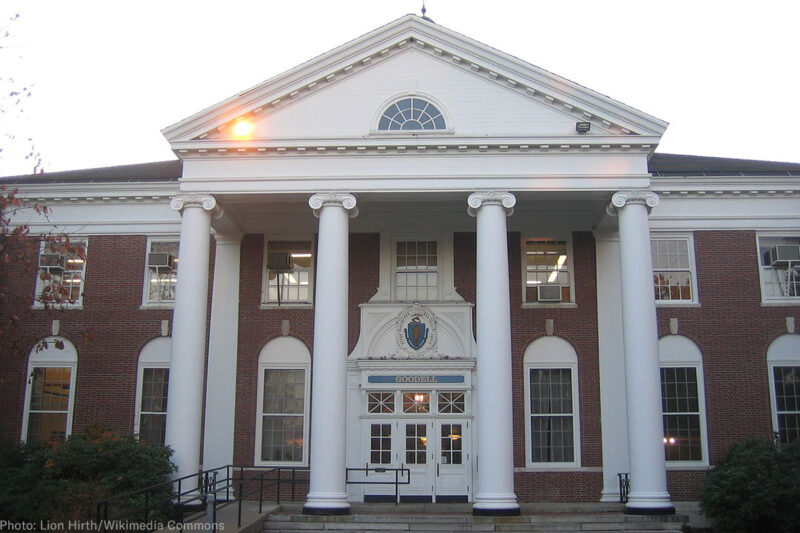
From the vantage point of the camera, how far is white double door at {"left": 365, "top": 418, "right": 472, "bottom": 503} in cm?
2195

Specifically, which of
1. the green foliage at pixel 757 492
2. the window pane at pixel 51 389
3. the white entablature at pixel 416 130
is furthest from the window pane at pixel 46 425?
the green foliage at pixel 757 492

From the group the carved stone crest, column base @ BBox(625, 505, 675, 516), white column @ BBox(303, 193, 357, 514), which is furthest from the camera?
the carved stone crest

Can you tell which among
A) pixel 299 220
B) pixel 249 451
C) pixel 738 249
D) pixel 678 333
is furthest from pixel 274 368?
pixel 738 249

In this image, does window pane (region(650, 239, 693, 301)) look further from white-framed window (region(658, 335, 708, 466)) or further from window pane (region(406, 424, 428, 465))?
window pane (region(406, 424, 428, 465))

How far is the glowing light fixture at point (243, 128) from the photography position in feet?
68.6

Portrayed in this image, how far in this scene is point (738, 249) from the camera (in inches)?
928

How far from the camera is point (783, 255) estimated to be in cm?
2323

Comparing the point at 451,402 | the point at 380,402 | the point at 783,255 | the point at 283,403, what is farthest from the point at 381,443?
the point at 783,255

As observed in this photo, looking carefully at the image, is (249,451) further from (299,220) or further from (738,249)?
(738,249)

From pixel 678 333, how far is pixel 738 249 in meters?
3.09

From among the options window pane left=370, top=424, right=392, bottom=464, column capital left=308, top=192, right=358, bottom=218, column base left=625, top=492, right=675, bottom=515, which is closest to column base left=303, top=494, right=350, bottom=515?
window pane left=370, top=424, right=392, bottom=464

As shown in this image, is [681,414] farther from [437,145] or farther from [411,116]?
[411,116]

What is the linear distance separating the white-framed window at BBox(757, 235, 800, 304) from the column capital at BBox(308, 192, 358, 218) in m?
12.0

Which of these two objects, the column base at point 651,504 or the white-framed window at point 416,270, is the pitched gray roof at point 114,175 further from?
the column base at point 651,504
